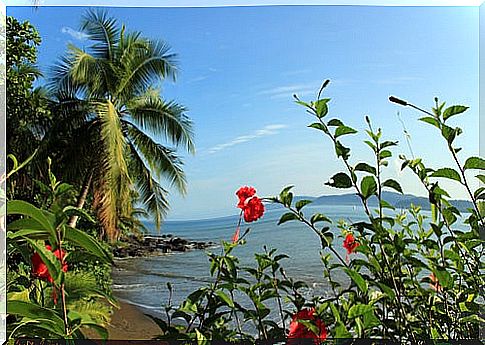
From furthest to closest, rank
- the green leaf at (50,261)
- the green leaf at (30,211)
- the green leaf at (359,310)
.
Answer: the green leaf at (359,310)
the green leaf at (50,261)
the green leaf at (30,211)

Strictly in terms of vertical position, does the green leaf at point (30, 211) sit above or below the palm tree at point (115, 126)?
below

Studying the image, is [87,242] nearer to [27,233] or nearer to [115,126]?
[27,233]

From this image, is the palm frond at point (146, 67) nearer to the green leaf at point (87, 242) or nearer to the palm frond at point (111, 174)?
the palm frond at point (111, 174)

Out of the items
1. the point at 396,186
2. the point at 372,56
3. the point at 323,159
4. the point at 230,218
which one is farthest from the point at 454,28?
the point at 396,186

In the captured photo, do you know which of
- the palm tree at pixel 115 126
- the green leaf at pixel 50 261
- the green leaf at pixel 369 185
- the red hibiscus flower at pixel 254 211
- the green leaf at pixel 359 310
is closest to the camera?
the green leaf at pixel 50 261

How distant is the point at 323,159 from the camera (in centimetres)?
387

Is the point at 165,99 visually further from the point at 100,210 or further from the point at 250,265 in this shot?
the point at 250,265

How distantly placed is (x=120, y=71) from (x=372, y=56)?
4.42 feet

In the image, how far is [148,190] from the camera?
3891 millimetres

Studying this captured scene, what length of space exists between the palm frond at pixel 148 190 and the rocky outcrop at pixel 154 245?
3.6 inches

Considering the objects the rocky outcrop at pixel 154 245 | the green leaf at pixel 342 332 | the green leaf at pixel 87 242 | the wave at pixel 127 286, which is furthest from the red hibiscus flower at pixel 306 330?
the wave at pixel 127 286

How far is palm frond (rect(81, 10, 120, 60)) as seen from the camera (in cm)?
383

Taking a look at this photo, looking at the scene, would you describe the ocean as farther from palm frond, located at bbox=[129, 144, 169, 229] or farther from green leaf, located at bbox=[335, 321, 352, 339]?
green leaf, located at bbox=[335, 321, 352, 339]

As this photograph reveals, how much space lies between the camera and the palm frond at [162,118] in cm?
386
